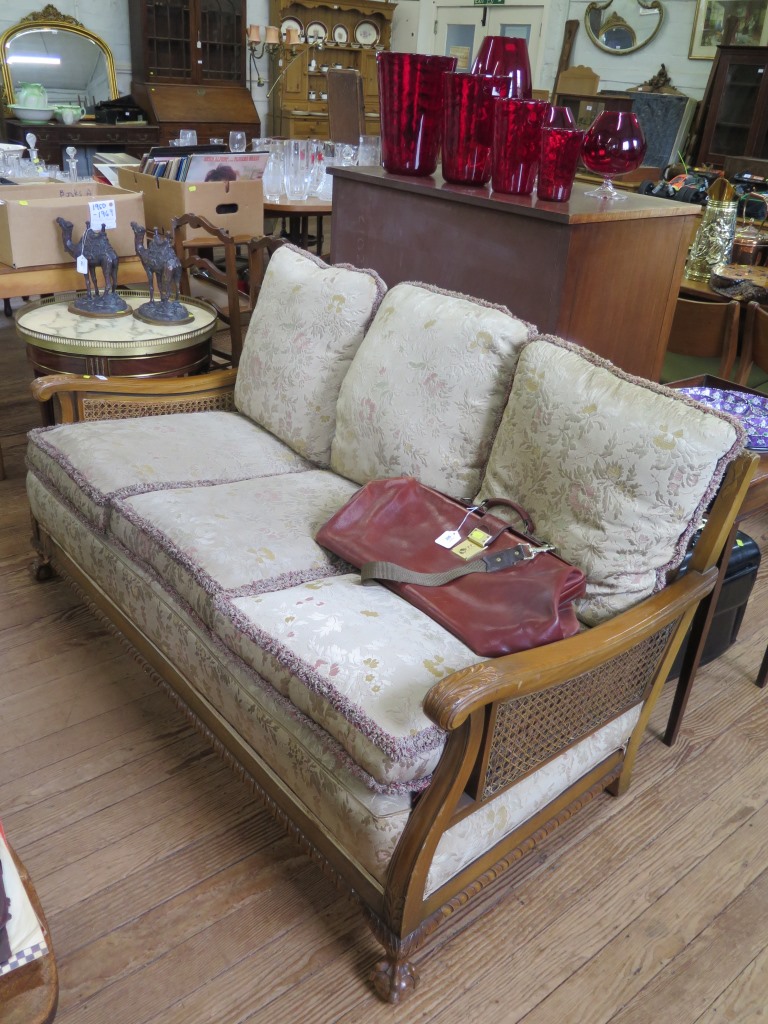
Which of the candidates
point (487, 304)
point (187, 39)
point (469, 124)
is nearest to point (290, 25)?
point (187, 39)

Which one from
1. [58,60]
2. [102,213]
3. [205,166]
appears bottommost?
[102,213]

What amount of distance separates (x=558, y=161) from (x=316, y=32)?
20.2 ft

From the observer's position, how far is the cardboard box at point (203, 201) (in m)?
3.03

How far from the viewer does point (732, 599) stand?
2.09 m

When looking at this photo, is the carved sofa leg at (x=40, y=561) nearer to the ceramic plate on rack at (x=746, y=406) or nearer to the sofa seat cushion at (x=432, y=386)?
the sofa seat cushion at (x=432, y=386)

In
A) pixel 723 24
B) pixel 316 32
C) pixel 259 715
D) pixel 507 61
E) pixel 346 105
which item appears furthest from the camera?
pixel 316 32

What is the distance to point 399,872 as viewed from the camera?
1218mm

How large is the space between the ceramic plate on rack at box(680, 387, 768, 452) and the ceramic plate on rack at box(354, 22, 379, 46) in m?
6.53

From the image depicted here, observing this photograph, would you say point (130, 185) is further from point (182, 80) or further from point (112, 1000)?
point (182, 80)

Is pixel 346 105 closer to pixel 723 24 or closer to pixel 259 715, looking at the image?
pixel 723 24

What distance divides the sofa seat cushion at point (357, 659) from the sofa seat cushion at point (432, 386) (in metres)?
0.35

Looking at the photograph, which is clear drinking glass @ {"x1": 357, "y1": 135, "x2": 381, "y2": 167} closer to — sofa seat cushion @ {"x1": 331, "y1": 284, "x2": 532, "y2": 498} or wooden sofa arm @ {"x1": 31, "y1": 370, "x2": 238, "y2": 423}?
wooden sofa arm @ {"x1": 31, "y1": 370, "x2": 238, "y2": 423}

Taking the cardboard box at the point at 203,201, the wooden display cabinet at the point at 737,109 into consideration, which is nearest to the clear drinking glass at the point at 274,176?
the cardboard box at the point at 203,201

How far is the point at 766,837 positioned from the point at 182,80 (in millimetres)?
6514
